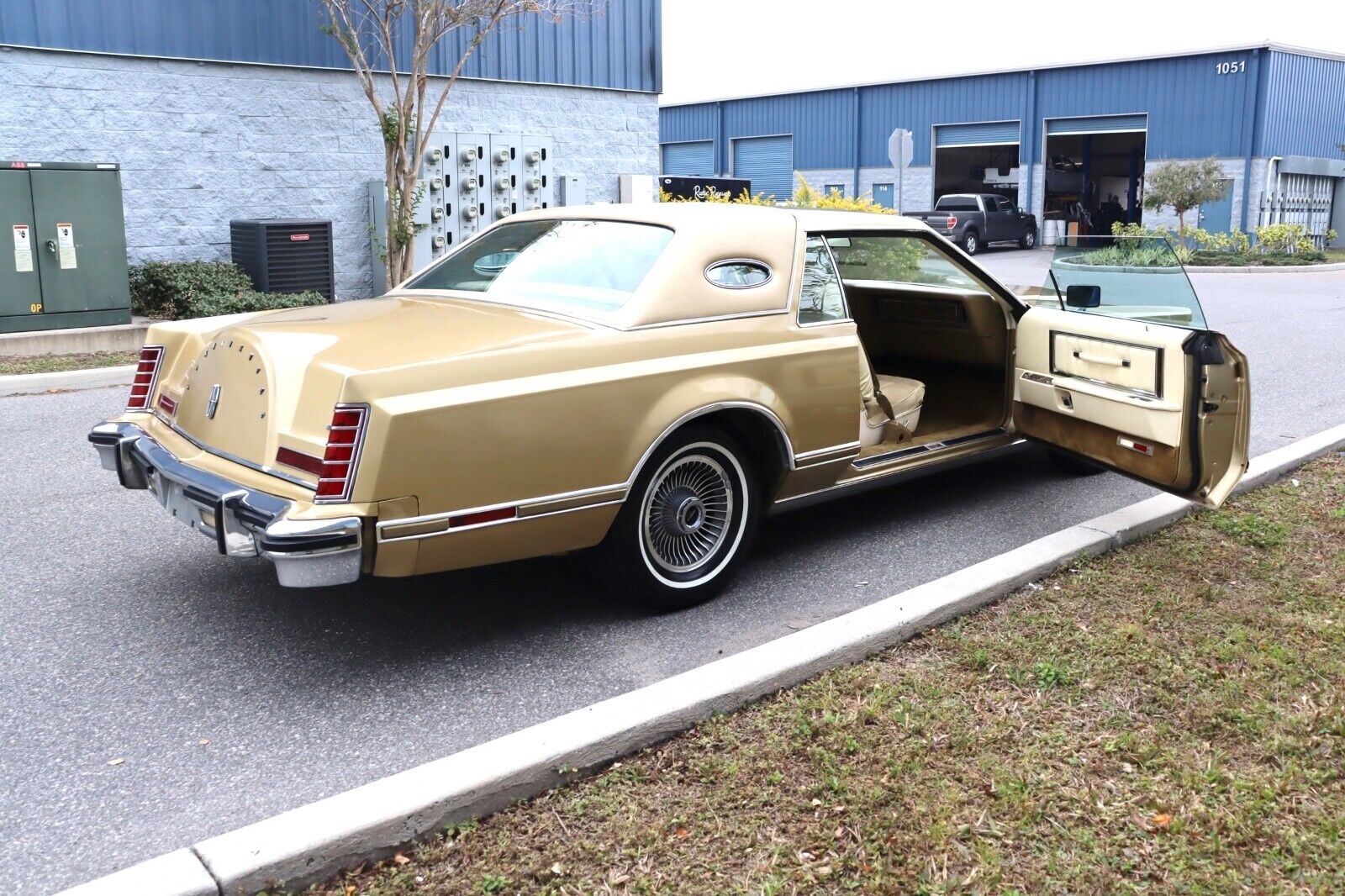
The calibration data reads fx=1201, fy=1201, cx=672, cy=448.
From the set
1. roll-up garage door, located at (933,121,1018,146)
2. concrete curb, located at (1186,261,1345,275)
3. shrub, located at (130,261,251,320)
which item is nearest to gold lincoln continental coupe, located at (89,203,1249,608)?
shrub, located at (130,261,251,320)

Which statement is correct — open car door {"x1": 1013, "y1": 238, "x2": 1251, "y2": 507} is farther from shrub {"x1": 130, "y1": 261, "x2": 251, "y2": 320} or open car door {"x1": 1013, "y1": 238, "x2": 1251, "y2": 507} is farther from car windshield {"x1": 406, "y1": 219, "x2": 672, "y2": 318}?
shrub {"x1": 130, "y1": 261, "x2": 251, "y2": 320}

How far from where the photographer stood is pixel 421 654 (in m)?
4.21

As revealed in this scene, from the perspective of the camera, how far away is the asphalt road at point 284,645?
10.7 ft

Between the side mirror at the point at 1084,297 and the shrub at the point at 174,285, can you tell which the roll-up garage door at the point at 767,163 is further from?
the side mirror at the point at 1084,297

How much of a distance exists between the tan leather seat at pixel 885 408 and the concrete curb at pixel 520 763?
95 cm

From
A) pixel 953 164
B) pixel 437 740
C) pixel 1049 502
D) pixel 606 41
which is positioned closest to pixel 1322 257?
pixel 953 164

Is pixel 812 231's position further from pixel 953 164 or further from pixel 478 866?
pixel 953 164

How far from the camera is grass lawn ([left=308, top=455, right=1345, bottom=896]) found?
113 inches

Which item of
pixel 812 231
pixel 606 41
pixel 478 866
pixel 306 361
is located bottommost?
pixel 478 866

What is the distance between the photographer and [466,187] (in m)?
16.1

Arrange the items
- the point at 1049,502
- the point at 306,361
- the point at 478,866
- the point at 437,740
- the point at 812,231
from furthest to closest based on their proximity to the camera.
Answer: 1. the point at 1049,502
2. the point at 812,231
3. the point at 306,361
4. the point at 437,740
5. the point at 478,866

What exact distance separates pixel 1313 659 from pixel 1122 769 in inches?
46.2

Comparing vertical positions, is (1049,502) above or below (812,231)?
below

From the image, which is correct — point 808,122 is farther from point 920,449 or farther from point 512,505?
point 512,505
